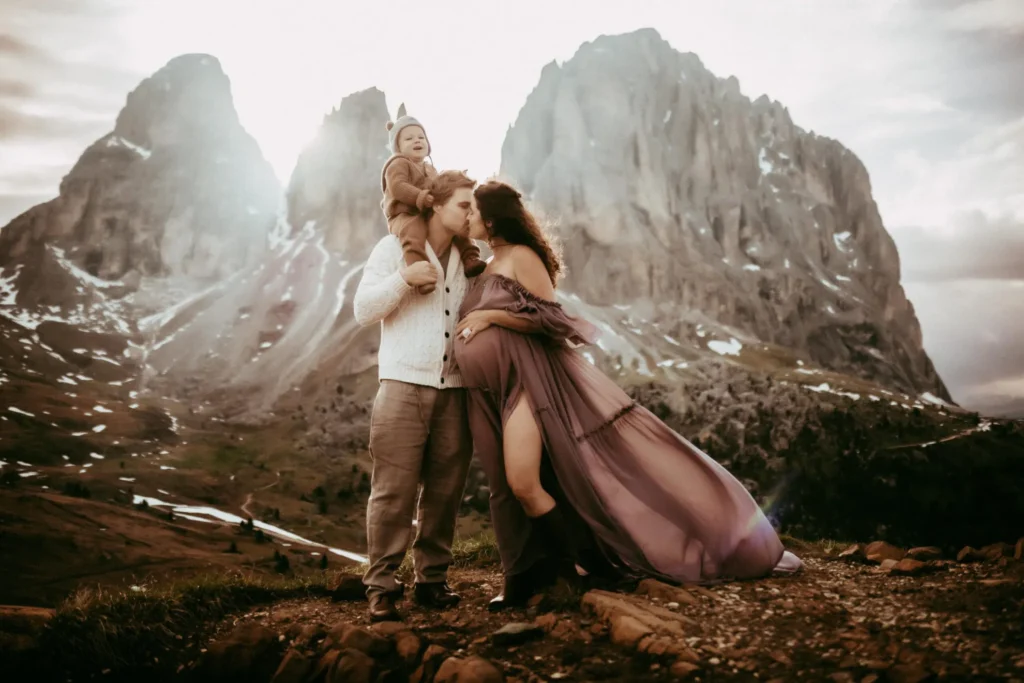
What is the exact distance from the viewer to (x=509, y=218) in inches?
223

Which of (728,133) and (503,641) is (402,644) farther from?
(728,133)

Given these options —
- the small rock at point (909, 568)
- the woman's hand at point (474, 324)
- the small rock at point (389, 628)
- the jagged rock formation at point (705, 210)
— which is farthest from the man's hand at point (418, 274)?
the jagged rock formation at point (705, 210)

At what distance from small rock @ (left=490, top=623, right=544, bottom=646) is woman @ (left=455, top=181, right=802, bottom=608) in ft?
2.52

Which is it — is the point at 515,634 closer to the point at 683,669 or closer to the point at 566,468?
the point at 683,669

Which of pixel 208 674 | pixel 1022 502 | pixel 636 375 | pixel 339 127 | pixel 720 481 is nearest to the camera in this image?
pixel 208 674

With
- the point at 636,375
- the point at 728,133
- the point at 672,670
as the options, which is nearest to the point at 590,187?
the point at 728,133

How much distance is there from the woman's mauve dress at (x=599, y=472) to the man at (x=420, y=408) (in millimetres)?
218

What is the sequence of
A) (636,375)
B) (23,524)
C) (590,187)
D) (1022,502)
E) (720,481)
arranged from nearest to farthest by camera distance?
(720,481), (1022,502), (23,524), (636,375), (590,187)

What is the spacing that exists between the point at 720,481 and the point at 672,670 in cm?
196

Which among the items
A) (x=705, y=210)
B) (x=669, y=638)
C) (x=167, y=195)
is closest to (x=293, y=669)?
(x=669, y=638)

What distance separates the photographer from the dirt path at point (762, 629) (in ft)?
12.2

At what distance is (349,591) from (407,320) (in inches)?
93.0

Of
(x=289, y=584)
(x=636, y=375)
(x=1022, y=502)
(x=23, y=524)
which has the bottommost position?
(x=23, y=524)

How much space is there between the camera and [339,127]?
131m
